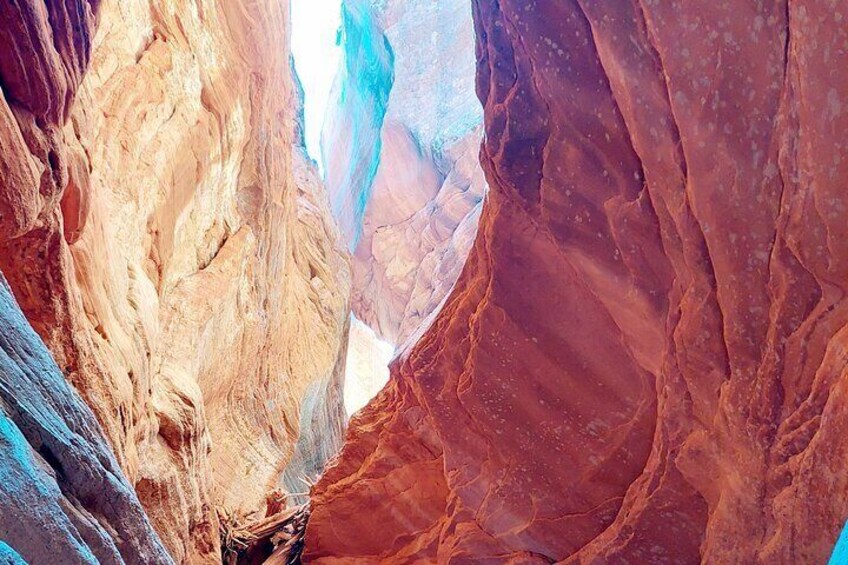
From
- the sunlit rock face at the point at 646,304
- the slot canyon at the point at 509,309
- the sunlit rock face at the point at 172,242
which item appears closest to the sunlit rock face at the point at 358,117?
the sunlit rock face at the point at 172,242

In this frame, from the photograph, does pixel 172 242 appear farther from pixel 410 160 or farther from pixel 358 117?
pixel 358 117

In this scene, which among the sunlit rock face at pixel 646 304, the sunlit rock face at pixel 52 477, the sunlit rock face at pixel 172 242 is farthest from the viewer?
the sunlit rock face at pixel 172 242

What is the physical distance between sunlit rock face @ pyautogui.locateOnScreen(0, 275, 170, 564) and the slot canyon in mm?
12

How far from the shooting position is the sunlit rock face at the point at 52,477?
2006mm

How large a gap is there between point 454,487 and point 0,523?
4628 millimetres

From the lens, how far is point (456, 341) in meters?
5.99

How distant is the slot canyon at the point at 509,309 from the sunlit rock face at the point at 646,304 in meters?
0.02

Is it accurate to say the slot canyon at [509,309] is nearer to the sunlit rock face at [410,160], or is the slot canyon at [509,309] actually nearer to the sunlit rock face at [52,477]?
the sunlit rock face at [52,477]

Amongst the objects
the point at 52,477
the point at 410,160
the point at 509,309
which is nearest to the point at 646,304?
the point at 509,309

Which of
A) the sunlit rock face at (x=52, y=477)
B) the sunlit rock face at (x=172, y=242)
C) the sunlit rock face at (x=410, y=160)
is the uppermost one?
the sunlit rock face at (x=410, y=160)

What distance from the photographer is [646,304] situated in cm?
456

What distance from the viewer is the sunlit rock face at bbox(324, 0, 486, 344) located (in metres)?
19.3

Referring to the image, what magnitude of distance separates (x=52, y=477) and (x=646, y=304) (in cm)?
371

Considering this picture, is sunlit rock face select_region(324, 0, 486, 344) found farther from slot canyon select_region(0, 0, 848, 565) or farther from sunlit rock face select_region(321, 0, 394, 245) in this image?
slot canyon select_region(0, 0, 848, 565)
